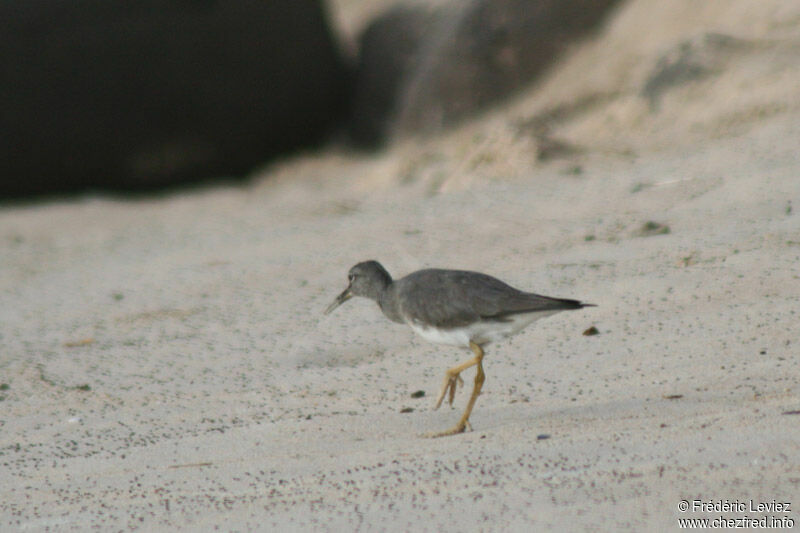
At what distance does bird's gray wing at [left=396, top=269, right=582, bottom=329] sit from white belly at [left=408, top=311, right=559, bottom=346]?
0.08 feet

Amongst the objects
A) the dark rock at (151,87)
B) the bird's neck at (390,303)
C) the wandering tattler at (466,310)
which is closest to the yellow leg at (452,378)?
the wandering tattler at (466,310)

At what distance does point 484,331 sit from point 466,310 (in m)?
0.11

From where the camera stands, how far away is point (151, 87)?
10.1 metres

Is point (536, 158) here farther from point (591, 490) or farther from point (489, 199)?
point (591, 490)

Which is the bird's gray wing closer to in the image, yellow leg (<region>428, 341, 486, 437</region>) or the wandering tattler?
the wandering tattler

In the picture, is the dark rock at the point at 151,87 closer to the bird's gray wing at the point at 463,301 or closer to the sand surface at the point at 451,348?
the sand surface at the point at 451,348

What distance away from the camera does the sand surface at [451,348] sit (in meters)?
3.47

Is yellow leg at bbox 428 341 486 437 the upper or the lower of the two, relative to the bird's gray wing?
lower

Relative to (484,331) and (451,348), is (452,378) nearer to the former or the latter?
(484,331)


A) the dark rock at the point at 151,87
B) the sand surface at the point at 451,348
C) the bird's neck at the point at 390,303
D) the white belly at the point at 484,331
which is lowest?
the sand surface at the point at 451,348

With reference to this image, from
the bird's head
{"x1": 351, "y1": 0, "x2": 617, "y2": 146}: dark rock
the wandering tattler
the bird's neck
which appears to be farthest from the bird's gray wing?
{"x1": 351, "y1": 0, "x2": 617, "y2": 146}: dark rock

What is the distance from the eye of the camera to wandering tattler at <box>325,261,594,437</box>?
13.6 ft

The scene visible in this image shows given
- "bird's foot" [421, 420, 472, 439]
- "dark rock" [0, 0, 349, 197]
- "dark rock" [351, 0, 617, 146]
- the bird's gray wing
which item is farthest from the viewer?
"dark rock" [0, 0, 349, 197]

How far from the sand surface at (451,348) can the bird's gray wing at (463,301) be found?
0.38 m
